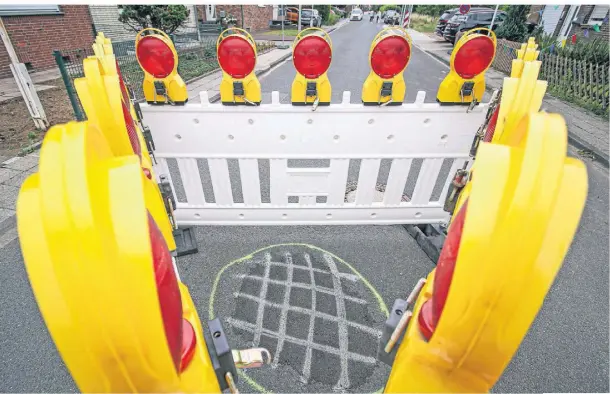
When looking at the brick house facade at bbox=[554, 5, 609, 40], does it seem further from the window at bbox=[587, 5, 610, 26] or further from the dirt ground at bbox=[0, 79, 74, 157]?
the dirt ground at bbox=[0, 79, 74, 157]

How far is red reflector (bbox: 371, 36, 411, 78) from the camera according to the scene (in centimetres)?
244

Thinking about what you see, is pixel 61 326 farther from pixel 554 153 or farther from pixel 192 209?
pixel 192 209

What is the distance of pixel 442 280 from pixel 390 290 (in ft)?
6.28

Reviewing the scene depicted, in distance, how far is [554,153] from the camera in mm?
661

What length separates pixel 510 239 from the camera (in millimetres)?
685

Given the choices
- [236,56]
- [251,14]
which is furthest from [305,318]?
[251,14]

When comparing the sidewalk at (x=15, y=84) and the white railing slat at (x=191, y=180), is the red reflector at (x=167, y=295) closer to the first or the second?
the white railing slat at (x=191, y=180)

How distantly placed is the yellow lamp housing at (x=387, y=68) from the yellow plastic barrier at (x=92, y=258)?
223 cm

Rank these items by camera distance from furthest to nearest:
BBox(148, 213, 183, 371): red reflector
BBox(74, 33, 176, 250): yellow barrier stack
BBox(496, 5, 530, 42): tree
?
1. BBox(496, 5, 530, 42): tree
2. BBox(74, 33, 176, 250): yellow barrier stack
3. BBox(148, 213, 183, 371): red reflector

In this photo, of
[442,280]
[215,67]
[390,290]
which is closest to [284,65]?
[215,67]

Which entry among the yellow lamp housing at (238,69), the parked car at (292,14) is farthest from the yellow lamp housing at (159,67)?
the parked car at (292,14)

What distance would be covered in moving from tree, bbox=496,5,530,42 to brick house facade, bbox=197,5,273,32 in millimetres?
14601

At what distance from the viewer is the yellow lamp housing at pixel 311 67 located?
97.2 inches

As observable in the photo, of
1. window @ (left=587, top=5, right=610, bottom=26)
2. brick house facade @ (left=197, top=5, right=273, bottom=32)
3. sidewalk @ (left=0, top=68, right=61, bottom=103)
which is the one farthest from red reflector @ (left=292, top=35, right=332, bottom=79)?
brick house facade @ (left=197, top=5, right=273, bottom=32)
